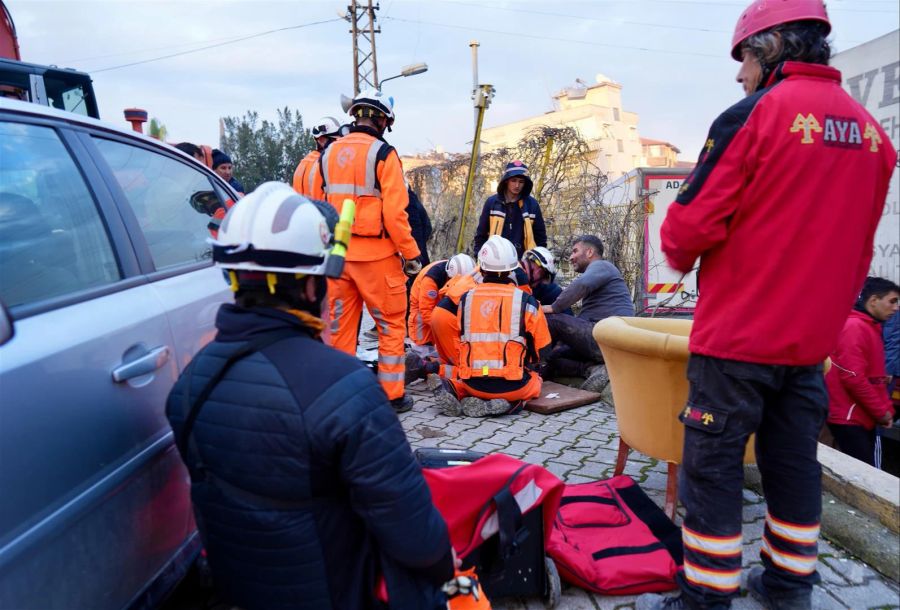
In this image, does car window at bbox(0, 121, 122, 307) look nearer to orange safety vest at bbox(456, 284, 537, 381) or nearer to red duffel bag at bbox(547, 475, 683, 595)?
red duffel bag at bbox(547, 475, 683, 595)

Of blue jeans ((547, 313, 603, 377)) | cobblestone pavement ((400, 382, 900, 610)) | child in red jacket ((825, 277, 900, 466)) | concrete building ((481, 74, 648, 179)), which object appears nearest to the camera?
cobblestone pavement ((400, 382, 900, 610))

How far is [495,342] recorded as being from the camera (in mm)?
4824

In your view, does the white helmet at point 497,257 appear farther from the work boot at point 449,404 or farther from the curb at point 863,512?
the curb at point 863,512

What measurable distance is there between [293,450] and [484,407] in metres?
3.43

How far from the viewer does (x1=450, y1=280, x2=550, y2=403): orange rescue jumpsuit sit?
482 centimetres

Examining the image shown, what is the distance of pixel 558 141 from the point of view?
10.0 m

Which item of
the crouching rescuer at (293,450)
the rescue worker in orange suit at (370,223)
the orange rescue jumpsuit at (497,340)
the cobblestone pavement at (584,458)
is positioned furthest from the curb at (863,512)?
the rescue worker in orange suit at (370,223)

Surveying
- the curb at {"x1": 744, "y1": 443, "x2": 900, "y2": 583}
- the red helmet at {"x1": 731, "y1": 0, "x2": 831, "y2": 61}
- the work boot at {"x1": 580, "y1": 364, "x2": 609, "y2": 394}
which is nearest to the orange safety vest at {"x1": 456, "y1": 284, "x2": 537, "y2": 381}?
the work boot at {"x1": 580, "y1": 364, "x2": 609, "y2": 394}

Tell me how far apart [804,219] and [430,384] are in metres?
4.47

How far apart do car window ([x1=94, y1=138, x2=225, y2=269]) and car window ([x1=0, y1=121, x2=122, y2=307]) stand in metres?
0.21

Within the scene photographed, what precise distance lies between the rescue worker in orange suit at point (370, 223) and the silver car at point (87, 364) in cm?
193

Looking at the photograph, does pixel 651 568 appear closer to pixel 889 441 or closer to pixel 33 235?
pixel 33 235

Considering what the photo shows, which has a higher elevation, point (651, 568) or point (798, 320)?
point (798, 320)

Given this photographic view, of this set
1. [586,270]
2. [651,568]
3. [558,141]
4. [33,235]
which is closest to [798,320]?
[651,568]
